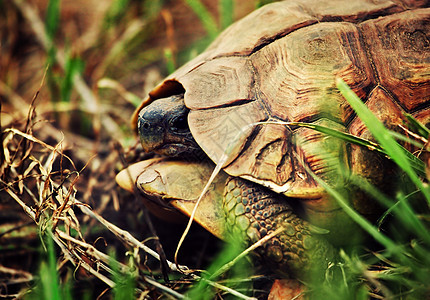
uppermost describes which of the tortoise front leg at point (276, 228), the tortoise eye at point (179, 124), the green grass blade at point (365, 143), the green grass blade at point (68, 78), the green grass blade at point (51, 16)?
the green grass blade at point (51, 16)

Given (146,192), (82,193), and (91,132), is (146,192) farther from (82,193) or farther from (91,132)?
(91,132)

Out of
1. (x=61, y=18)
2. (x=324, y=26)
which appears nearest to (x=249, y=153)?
(x=324, y=26)

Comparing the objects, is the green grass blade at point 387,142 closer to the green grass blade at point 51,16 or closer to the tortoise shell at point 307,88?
the tortoise shell at point 307,88

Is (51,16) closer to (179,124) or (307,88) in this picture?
(179,124)

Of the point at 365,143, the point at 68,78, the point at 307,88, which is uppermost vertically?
the point at 68,78

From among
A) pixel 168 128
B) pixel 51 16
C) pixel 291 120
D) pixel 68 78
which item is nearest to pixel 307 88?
pixel 291 120

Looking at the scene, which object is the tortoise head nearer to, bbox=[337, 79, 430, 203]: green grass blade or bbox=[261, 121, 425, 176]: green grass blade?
bbox=[261, 121, 425, 176]: green grass blade

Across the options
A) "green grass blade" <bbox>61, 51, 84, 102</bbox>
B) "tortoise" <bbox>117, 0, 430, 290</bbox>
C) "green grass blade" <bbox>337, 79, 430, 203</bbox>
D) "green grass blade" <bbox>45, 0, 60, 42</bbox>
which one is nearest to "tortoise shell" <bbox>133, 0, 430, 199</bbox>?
"tortoise" <bbox>117, 0, 430, 290</bbox>

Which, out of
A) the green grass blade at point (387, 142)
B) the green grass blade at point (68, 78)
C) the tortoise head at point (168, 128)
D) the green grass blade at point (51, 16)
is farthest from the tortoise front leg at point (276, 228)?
the green grass blade at point (51, 16)
